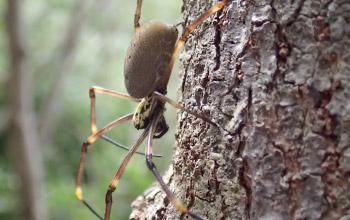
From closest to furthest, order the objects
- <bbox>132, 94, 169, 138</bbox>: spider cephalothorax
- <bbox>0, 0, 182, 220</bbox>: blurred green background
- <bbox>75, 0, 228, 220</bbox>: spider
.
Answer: <bbox>75, 0, 228, 220</bbox>: spider < <bbox>132, 94, 169, 138</bbox>: spider cephalothorax < <bbox>0, 0, 182, 220</bbox>: blurred green background

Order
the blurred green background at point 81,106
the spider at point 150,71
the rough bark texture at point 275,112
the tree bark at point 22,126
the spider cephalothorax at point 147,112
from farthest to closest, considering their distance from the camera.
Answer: the blurred green background at point 81,106 < the tree bark at point 22,126 < the spider cephalothorax at point 147,112 < the spider at point 150,71 < the rough bark texture at point 275,112

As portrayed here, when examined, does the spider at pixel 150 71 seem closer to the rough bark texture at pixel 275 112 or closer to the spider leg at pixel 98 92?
the spider leg at pixel 98 92

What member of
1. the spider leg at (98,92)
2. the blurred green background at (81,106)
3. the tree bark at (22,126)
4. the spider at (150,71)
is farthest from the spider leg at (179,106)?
the blurred green background at (81,106)


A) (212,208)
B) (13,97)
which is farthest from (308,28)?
(13,97)

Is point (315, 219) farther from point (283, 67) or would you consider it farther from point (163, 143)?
point (163, 143)

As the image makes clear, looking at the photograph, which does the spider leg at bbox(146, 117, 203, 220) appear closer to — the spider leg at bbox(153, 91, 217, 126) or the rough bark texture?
the rough bark texture

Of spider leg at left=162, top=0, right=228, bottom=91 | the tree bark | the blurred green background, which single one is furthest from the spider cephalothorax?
the blurred green background

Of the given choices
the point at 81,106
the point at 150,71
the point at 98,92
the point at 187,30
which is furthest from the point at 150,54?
the point at 81,106
